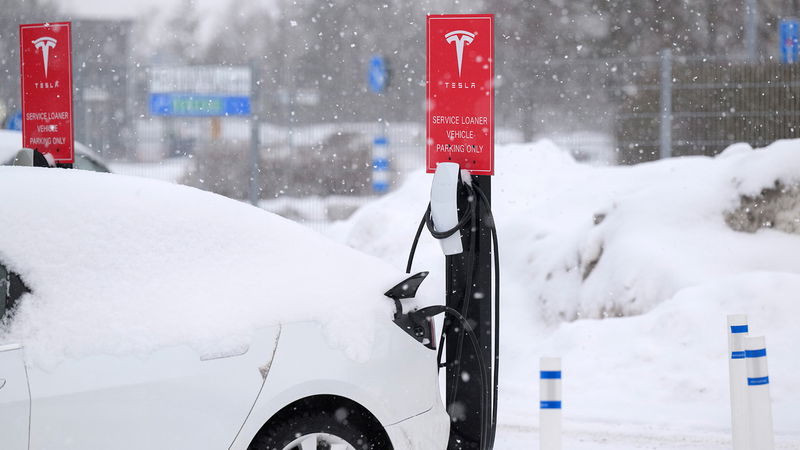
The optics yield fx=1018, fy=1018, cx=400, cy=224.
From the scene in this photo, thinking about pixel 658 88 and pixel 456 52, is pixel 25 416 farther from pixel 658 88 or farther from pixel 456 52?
pixel 658 88

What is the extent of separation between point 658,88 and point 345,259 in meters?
11.4

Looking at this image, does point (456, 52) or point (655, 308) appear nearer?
point (456, 52)

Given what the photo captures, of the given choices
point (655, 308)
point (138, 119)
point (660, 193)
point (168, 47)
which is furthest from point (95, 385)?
point (168, 47)

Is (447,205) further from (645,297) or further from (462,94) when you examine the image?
(645,297)

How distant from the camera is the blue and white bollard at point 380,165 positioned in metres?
16.8

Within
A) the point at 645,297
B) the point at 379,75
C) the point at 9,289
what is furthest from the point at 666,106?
the point at 9,289

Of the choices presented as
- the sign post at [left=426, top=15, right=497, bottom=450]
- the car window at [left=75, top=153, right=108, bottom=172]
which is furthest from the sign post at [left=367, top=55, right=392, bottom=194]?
the sign post at [left=426, top=15, right=497, bottom=450]

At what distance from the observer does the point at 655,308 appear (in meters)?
9.30

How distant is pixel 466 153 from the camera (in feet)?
18.3

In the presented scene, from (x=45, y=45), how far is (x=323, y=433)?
4358 mm

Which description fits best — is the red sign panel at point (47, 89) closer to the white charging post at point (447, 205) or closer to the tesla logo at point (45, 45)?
the tesla logo at point (45, 45)

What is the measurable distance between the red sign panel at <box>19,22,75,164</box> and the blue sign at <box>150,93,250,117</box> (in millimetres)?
9850

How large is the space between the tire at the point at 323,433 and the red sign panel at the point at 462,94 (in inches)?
67.5

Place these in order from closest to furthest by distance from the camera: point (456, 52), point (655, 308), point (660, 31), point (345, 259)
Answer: point (345, 259)
point (456, 52)
point (655, 308)
point (660, 31)
